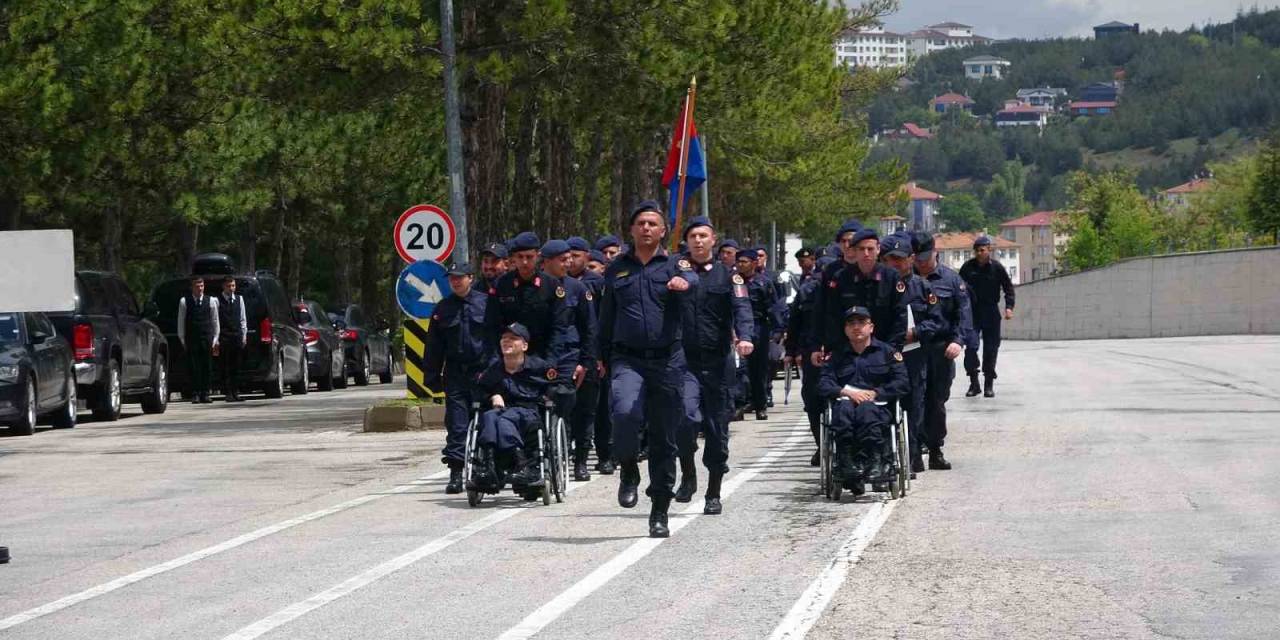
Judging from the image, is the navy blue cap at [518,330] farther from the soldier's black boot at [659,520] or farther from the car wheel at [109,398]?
the car wheel at [109,398]

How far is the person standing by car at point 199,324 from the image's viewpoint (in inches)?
1251

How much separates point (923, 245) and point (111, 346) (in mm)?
13041

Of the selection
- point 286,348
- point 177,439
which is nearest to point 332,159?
point 286,348

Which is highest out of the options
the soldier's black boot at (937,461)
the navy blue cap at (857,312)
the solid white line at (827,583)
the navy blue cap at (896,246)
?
the navy blue cap at (896,246)

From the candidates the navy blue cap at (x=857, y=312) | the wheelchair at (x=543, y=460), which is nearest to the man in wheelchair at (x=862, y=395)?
the navy blue cap at (x=857, y=312)

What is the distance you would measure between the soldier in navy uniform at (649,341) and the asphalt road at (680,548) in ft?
1.88

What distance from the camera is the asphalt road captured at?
9203 mm

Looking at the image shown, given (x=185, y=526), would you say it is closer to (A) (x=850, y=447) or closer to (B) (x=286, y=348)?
(A) (x=850, y=447)

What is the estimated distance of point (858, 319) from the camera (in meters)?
14.3

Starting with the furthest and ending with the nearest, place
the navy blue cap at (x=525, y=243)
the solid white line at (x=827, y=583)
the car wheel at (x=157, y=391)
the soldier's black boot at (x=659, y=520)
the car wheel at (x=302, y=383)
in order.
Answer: the car wheel at (x=302, y=383)
the car wheel at (x=157, y=391)
the navy blue cap at (x=525, y=243)
the soldier's black boot at (x=659, y=520)
the solid white line at (x=827, y=583)

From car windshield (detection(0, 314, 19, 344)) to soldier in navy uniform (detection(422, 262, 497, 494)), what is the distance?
9.03 m

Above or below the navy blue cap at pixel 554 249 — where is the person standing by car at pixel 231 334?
below

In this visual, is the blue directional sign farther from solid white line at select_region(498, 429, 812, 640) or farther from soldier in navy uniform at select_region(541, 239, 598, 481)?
solid white line at select_region(498, 429, 812, 640)

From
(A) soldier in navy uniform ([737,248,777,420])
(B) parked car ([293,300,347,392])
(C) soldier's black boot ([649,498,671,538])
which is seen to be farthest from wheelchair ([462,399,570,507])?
(B) parked car ([293,300,347,392])
